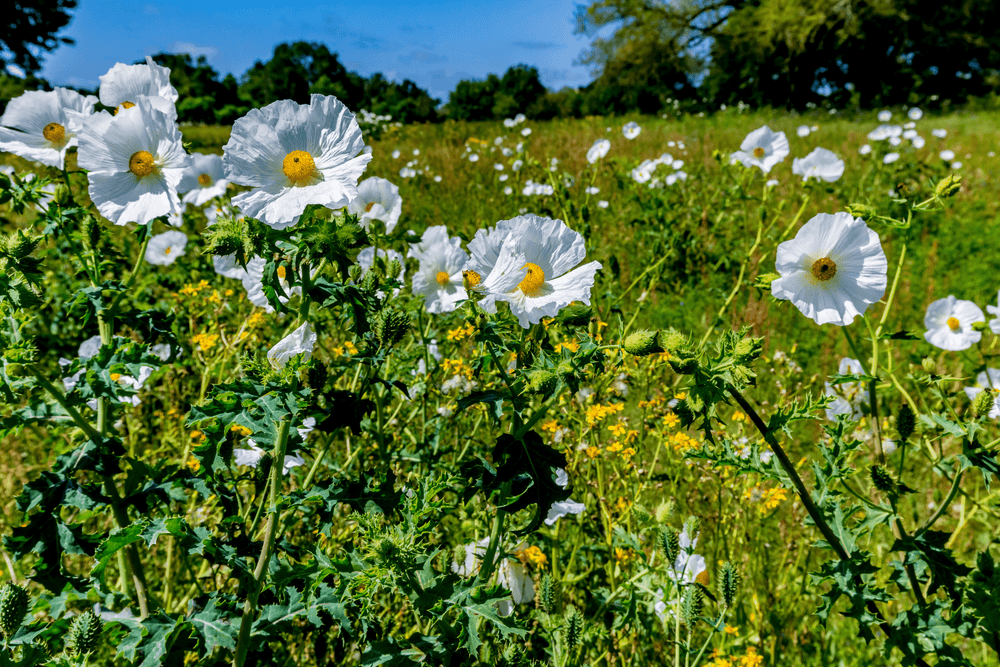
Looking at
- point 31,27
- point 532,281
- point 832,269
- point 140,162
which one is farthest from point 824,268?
point 31,27

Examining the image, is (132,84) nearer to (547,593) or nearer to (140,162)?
(140,162)

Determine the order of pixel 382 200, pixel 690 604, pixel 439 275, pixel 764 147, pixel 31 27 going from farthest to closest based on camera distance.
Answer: pixel 31 27 < pixel 764 147 < pixel 382 200 < pixel 439 275 < pixel 690 604

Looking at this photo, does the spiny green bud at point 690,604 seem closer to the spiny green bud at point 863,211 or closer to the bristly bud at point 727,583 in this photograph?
the bristly bud at point 727,583

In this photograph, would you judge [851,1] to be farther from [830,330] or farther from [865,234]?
[865,234]

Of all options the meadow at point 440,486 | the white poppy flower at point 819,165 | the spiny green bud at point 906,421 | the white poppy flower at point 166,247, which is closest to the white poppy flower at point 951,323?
the meadow at point 440,486

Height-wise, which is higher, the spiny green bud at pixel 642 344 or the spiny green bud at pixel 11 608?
the spiny green bud at pixel 642 344

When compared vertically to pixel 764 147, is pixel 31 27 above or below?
above

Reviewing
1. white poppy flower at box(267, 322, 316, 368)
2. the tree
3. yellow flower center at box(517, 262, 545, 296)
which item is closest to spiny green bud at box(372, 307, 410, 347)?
white poppy flower at box(267, 322, 316, 368)

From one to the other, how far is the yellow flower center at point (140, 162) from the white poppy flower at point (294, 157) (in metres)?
0.24

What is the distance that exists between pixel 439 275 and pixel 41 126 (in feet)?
3.37

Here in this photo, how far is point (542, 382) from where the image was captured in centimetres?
96

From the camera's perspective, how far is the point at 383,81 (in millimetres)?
21469

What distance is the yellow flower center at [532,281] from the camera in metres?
1.15

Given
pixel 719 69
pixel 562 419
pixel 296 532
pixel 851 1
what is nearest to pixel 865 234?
pixel 562 419
